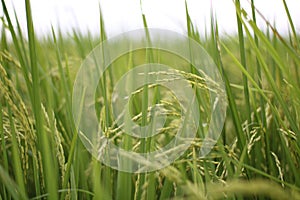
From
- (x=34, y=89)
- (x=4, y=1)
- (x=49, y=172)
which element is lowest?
(x=49, y=172)

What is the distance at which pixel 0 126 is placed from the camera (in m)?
0.71

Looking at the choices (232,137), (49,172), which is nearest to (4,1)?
(49,172)

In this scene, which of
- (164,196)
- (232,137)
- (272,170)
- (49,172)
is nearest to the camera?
(49,172)

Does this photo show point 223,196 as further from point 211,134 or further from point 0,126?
point 0,126

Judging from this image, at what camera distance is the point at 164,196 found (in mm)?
693

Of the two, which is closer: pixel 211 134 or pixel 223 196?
pixel 223 196

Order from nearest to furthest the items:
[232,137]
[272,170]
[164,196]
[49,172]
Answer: [49,172], [164,196], [272,170], [232,137]

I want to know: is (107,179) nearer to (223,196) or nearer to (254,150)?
(223,196)

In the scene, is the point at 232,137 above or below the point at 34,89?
below

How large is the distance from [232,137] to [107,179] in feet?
1.65

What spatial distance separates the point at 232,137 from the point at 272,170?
1.00 ft

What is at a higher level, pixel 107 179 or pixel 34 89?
pixel 34 89

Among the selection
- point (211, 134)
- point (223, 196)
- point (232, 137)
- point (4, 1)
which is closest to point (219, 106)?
point (211, 134)

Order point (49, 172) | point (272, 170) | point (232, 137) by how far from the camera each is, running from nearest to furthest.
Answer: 1. point (49, 172)
2. point (272, 170)
3. point (232, 137)
